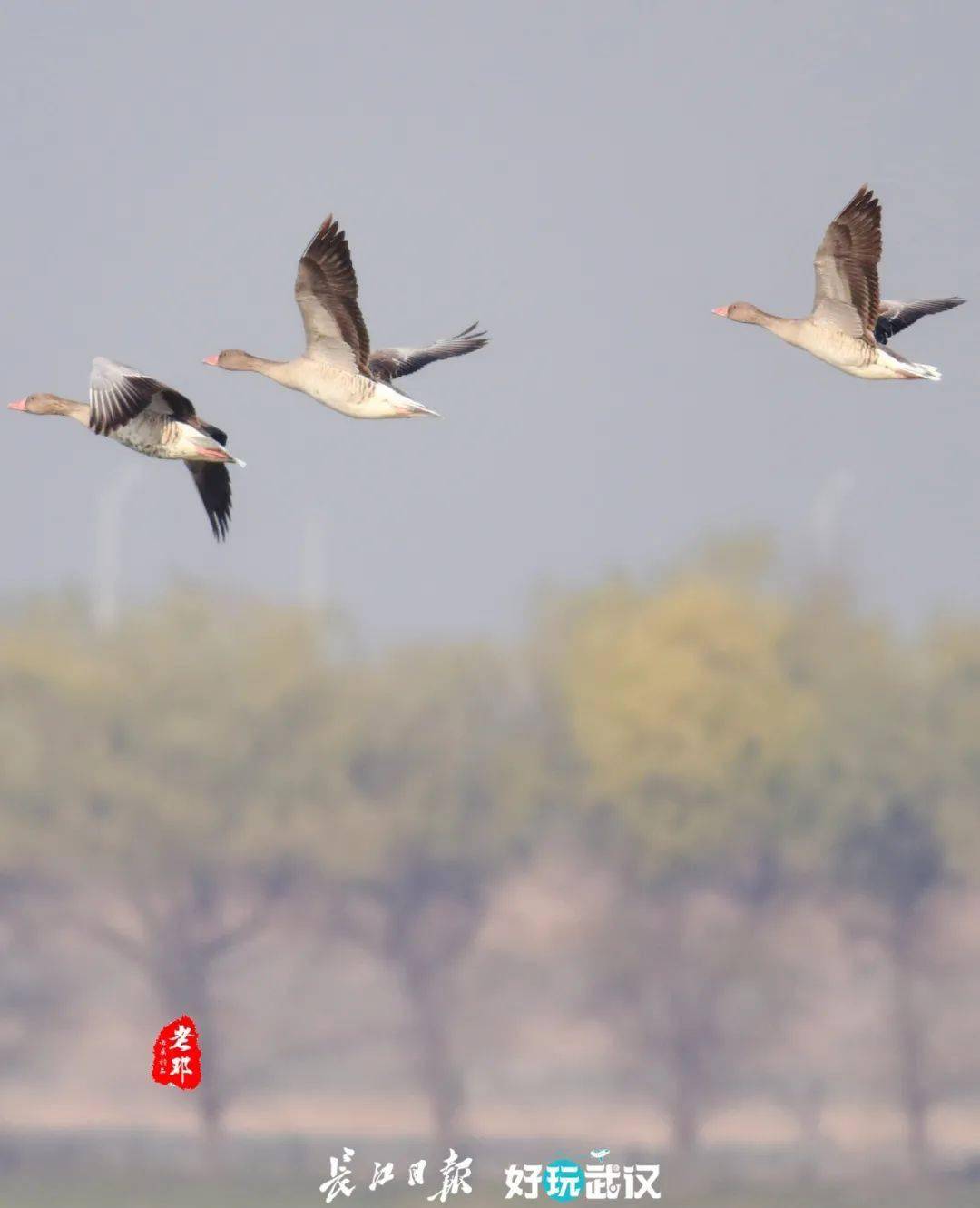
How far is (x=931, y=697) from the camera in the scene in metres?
70.8

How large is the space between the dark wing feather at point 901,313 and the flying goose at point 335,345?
18.7 feet

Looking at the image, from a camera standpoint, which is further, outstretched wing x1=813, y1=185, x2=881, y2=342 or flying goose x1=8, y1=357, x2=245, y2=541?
outstretched wing x1=813, y1=185, x2=881, y2=342

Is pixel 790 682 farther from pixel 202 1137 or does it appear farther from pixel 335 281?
pixel 335 281

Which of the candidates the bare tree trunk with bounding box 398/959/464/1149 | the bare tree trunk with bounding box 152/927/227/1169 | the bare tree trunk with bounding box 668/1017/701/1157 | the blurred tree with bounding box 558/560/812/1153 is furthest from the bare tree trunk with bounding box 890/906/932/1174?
the bare tree trunk with bounding box 152/927/227/1169

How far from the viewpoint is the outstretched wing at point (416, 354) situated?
103 feet

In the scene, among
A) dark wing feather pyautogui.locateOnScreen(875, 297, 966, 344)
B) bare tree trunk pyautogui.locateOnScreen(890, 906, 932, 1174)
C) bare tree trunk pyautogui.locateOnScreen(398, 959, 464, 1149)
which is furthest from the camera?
bare tree trunk pyautogui.locateOnScreen(398, 959, 464, 1149)

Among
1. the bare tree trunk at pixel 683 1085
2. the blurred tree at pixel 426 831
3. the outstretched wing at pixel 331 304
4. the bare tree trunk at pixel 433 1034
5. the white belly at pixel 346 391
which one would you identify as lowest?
the white belly at pixel 346 391

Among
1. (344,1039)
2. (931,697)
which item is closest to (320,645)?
(344,1039)

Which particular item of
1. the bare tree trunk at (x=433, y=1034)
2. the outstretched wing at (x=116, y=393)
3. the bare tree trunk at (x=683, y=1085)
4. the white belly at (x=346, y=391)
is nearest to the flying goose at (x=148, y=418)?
the outstretched wing at (x=116, y=393)

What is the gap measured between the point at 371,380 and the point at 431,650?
46.1 metres

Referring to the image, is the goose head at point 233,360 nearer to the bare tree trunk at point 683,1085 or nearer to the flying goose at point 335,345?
the flying goose at point 335,345

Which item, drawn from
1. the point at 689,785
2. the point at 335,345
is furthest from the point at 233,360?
the point at 689,785

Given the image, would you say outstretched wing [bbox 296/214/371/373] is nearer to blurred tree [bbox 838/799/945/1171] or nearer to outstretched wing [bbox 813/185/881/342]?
outstretched wing [bbox 813/185/881/342]

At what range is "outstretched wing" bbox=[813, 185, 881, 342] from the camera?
27109 millimetres
